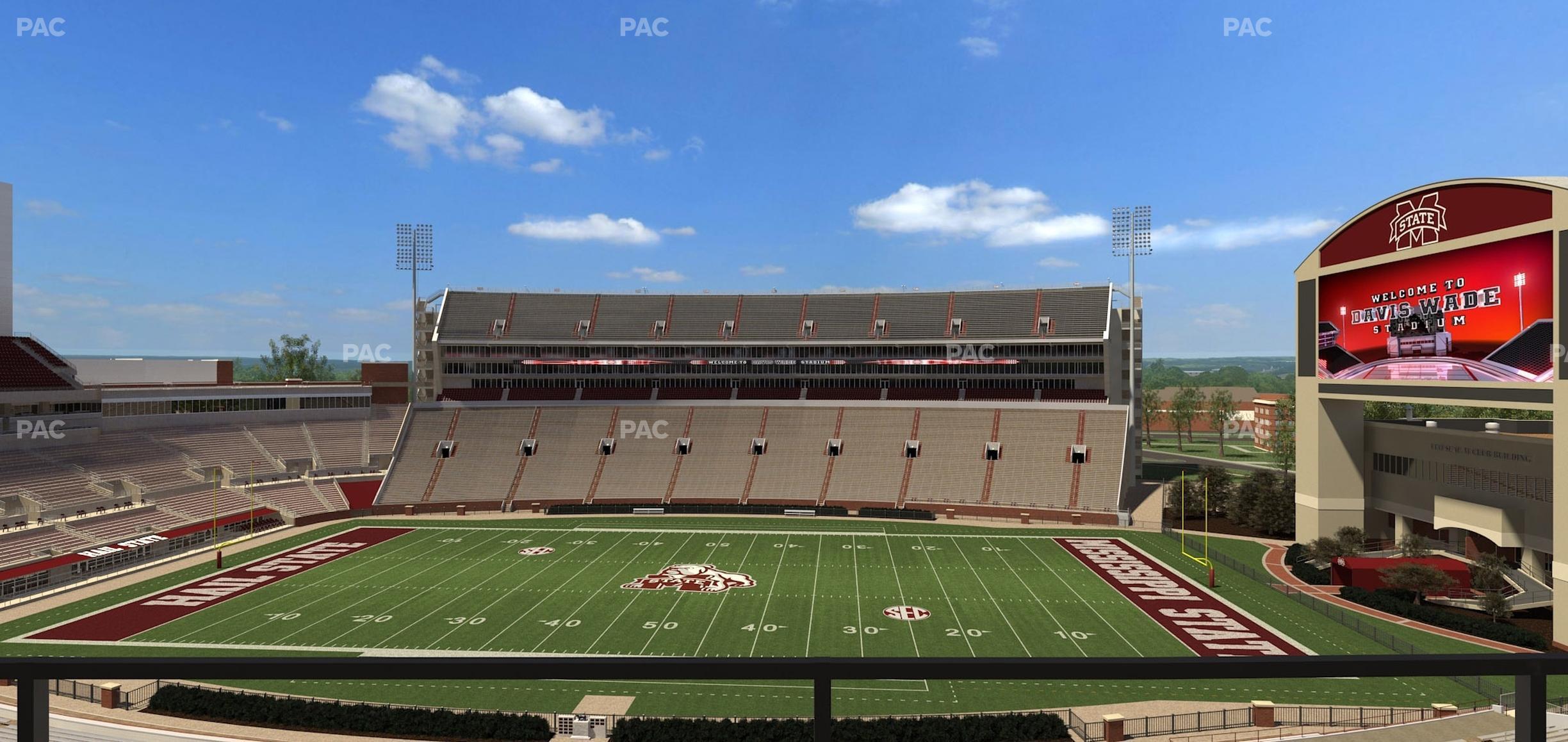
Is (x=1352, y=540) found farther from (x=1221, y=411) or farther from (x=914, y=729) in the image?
(x=1221, y=411)

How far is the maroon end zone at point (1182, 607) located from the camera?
2955 centimetres

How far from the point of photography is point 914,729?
12305 millimetres

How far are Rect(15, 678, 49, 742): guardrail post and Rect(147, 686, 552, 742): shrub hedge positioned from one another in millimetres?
17426

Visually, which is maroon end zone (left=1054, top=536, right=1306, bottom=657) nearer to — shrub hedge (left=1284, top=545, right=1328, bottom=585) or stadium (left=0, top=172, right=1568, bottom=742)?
stadium (left=0, top=172, right=1568, bottom=742)

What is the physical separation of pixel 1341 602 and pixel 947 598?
16496mm

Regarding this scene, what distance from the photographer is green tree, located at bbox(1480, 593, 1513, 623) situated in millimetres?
30953

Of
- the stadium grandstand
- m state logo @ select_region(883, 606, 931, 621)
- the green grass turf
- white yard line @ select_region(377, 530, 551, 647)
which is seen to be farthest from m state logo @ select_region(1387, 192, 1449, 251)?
white yard line @ select_region(377, 530, 551, 647)

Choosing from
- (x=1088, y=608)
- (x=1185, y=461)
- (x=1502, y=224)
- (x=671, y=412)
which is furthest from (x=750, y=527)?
(x=1185, y=461)

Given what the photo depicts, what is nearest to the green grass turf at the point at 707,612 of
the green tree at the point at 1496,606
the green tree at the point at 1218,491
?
the green tree at the point at 1496,606

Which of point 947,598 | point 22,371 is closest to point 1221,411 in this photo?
point 947,598

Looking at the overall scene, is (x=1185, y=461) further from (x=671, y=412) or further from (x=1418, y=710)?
(x=1418, y=710)

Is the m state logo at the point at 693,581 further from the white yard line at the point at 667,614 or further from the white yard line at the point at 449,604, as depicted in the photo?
the white yard line at the point at 449,604

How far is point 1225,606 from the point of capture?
34375mm

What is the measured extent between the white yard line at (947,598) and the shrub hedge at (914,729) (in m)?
11.4
